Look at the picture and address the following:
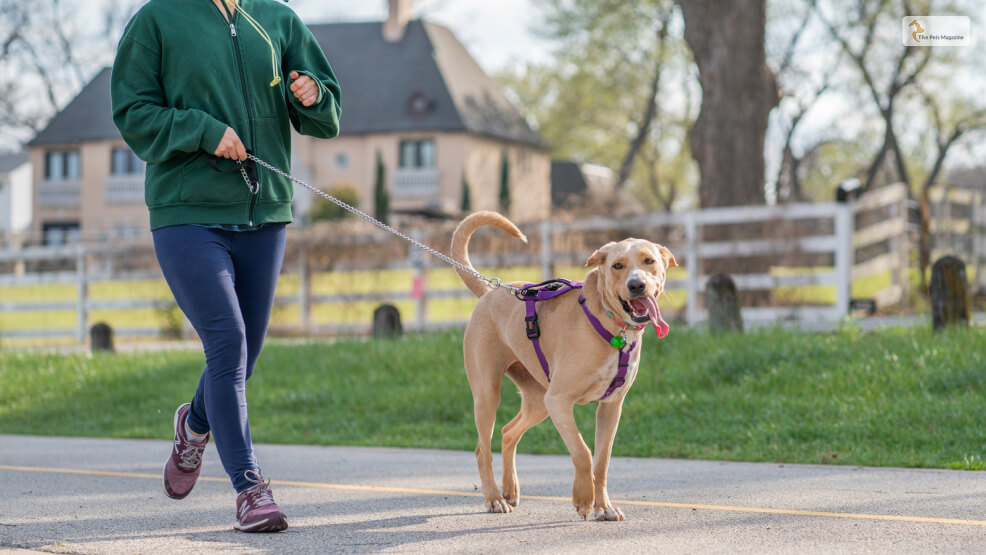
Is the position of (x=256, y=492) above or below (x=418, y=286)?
below

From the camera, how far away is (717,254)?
50.1 ft

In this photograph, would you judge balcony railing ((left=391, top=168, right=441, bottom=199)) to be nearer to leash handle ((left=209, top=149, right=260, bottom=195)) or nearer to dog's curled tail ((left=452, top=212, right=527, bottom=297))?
dog's curled tail ((left=452, top=212, right=527, bottom=297))

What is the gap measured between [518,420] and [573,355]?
0.81 metres

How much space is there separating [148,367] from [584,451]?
9478 mm

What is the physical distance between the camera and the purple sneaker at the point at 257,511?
4695 mm

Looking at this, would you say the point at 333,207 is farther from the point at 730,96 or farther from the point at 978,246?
the point at 730,96

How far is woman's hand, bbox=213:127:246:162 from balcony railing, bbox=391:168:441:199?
42891 millimetres

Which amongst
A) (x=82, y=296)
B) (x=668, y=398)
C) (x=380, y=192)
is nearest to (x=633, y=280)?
(x=668, y=398)

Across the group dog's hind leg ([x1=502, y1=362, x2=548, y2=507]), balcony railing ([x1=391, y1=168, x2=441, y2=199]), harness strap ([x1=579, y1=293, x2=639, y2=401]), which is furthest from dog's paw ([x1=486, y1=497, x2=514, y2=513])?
balcony railing ([x1=391, y1=168, x2=441, y2=199])

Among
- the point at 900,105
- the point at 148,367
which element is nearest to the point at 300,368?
the point at 148,367

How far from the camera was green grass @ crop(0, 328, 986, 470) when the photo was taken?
7797 millimetres

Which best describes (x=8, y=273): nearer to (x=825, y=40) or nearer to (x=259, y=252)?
(x=259, y=252)

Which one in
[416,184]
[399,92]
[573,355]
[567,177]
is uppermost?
[399,92]

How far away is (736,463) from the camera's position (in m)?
7.23
